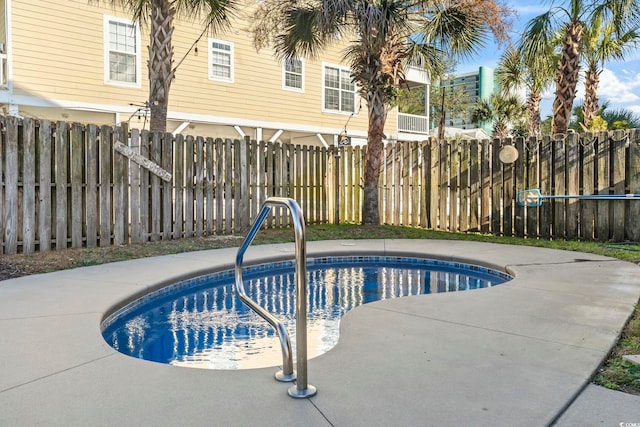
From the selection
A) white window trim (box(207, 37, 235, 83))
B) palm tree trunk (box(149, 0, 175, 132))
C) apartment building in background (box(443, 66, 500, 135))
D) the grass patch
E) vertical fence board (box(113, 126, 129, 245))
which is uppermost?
apartment building in background (box(443, 66, 500, 135))

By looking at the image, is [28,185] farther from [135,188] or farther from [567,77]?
[567,77]

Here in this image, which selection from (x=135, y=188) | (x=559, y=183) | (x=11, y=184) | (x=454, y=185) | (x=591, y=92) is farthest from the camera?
(x=591, y=92)

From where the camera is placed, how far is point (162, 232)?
7992 millimetres

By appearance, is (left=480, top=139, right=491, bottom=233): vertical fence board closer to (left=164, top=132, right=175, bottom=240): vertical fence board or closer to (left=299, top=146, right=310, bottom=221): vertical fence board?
(left=299, top=146, right=310, bottom=221): vertical fence board

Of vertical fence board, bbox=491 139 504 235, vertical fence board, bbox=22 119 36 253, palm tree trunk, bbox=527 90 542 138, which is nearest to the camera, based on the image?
vertical fence board, bbox=22 119 36 253

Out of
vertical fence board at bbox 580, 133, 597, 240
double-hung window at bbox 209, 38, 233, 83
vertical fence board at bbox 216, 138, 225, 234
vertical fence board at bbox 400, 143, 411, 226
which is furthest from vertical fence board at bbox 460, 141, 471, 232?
double-hung window at bbox 209, 38, 233, 83

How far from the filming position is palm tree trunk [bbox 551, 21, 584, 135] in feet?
33.6

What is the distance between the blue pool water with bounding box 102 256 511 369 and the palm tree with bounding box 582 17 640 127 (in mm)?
7661

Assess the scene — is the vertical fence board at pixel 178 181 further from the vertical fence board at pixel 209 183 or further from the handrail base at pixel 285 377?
the handrail base at pixel 285 377

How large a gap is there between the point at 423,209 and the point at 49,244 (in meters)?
7.07

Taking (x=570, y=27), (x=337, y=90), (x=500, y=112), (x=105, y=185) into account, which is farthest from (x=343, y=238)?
(x=500, y=112)

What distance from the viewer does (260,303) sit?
500 centimetres

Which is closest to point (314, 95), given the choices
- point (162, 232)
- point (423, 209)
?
point (423, 209)

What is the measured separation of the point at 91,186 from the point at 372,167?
223 inches
